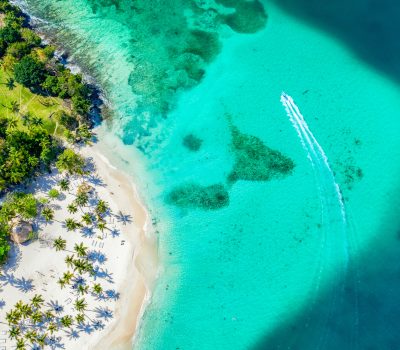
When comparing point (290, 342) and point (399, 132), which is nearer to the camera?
point (290, 342)

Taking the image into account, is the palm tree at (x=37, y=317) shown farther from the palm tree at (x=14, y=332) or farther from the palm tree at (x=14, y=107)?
the palm tree at (x=14, y=107)

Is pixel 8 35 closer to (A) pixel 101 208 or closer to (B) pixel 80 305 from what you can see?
(A) pixel 101 208

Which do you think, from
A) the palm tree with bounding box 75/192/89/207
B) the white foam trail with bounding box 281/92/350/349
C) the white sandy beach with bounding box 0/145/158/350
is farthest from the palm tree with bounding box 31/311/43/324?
the white foam trail with bounding box 281/92/350/349

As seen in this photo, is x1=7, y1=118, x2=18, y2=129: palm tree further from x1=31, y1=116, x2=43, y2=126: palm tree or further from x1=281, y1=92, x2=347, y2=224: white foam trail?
x1=281, y1=92, x2=347, y2=224: white foam trail

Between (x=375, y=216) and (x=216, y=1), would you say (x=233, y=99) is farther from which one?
(x=375, y=216)

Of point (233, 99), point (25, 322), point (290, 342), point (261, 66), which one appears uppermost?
point (261, 66)

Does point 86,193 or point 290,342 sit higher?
point 86,193

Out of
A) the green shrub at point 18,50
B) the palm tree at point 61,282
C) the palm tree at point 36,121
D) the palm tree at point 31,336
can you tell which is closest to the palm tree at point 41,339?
the palm tree at point 31,336

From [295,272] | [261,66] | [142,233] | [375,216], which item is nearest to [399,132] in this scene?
[375,216]
